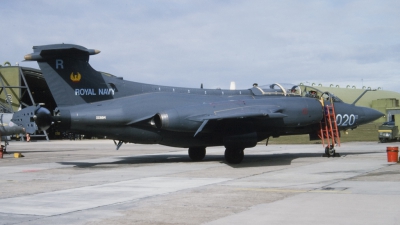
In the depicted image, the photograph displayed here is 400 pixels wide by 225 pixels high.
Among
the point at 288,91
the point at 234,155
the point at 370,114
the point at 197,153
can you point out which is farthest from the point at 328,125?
the point at 197,153

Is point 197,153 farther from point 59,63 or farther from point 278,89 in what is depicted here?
point 59,63

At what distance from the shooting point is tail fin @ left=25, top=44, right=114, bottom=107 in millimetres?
18328

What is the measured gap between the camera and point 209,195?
1116 cm

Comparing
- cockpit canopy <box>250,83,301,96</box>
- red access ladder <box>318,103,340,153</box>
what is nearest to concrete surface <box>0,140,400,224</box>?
red access ladder <box>318,103,340,153</box>

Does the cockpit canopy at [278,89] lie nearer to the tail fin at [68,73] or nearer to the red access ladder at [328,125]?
the red access ladder at [328,125]

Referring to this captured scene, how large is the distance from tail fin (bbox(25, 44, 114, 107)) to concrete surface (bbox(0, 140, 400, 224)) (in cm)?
293

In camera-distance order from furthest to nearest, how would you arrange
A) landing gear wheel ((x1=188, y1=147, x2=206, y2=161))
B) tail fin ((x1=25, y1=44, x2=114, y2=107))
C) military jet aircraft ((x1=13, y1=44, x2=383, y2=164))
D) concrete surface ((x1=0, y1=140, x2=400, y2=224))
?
landing gear wheel ((x1=188, y1=147, x2=206, y2=161)) < tail fin ((x1=25, y1=44, x2=114, y2=107)) < military jet aircraft ((x1=13, y1=44, x2=383, y2=164)) < concrete surface ((x1=0, y1=140, x2=400, y2=224))

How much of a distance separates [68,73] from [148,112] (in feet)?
11.1

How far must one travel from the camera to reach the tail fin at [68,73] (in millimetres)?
18328

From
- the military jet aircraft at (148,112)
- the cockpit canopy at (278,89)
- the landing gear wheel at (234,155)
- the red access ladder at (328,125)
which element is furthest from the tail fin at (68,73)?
the red access ladder at (328,125)

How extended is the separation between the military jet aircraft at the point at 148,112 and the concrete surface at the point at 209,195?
5.39ft

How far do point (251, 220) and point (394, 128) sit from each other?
30917mm

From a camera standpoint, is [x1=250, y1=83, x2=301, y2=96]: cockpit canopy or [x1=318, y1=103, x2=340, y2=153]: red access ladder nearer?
[x1=318, y1=103, x2=340, y2=153]: red access ladder

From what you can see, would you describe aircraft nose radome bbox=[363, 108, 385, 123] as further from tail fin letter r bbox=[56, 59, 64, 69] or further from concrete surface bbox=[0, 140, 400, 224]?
tail fin letter r bbox=[56, 59, 64, 69]
